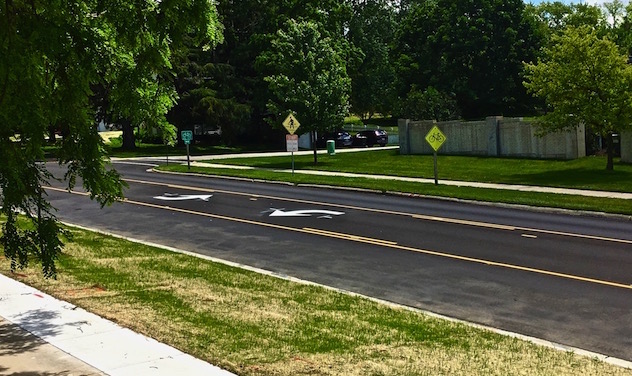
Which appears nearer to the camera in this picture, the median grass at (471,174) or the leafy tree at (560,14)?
the median grass at (471,174)

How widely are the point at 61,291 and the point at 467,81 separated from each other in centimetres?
7164

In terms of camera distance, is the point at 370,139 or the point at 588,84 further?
the point at 370,139

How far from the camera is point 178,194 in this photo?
92.1 feet

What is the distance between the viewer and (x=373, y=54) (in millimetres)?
94875

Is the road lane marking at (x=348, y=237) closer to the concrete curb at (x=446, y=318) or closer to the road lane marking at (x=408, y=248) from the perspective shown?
the road lane marking at (x=408, y=248)

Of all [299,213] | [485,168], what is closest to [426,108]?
[485,168]

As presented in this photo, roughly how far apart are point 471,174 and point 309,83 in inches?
495

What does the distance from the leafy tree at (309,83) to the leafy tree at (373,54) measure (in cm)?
3918

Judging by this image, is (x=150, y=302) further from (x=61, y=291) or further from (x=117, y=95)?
(x=117, y=95)

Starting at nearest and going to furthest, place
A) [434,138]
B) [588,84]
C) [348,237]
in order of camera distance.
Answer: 1. [348,237]
2. [434,138]
3. [588,84]

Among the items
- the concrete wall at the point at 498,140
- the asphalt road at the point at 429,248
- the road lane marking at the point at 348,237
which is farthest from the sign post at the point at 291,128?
the road lane marking at the point at 348,237

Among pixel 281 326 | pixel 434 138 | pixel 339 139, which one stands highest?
pixel 434 138

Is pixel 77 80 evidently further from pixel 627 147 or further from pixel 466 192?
pixel 627 147

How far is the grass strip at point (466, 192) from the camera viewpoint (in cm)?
2281
